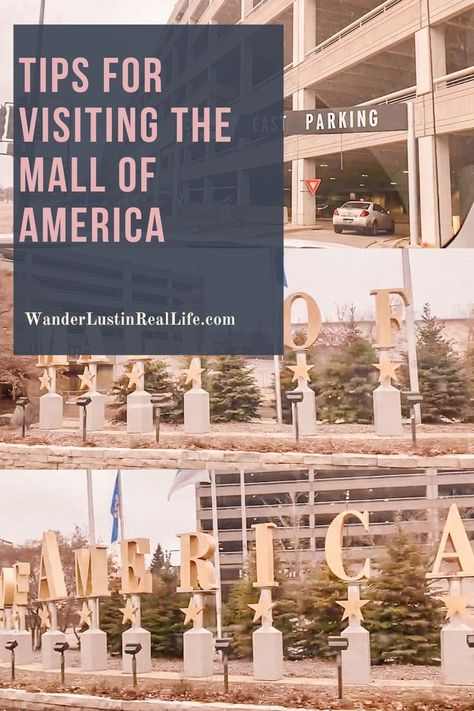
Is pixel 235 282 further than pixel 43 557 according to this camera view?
No

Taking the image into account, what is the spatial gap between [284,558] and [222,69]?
2765 millimetres

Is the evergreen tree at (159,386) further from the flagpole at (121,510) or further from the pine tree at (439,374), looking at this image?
the pine tree at (439,374)

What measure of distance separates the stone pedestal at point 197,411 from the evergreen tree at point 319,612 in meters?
1.03

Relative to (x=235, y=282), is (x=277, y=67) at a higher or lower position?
higher

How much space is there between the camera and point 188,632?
5934mm

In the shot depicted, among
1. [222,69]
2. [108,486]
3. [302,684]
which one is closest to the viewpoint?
[302,684]

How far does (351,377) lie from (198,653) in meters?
1.74

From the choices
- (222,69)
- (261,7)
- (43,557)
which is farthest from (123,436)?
(261,7)

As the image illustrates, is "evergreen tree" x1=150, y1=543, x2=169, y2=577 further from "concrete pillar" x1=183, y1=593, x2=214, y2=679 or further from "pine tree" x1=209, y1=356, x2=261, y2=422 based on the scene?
"pine tree" x1=209, y1=356, x2=261, y2=422

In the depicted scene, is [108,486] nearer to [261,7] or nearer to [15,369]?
[15,369]

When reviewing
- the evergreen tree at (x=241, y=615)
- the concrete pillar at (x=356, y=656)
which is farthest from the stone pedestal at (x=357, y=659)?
the evergreen tree at (x=241, y=615)

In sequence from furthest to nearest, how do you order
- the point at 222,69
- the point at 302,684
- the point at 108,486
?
the point at 108,486 → the point at 222,69 → the point at 302,684

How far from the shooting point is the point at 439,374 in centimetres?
584

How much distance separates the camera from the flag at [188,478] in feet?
20.4
